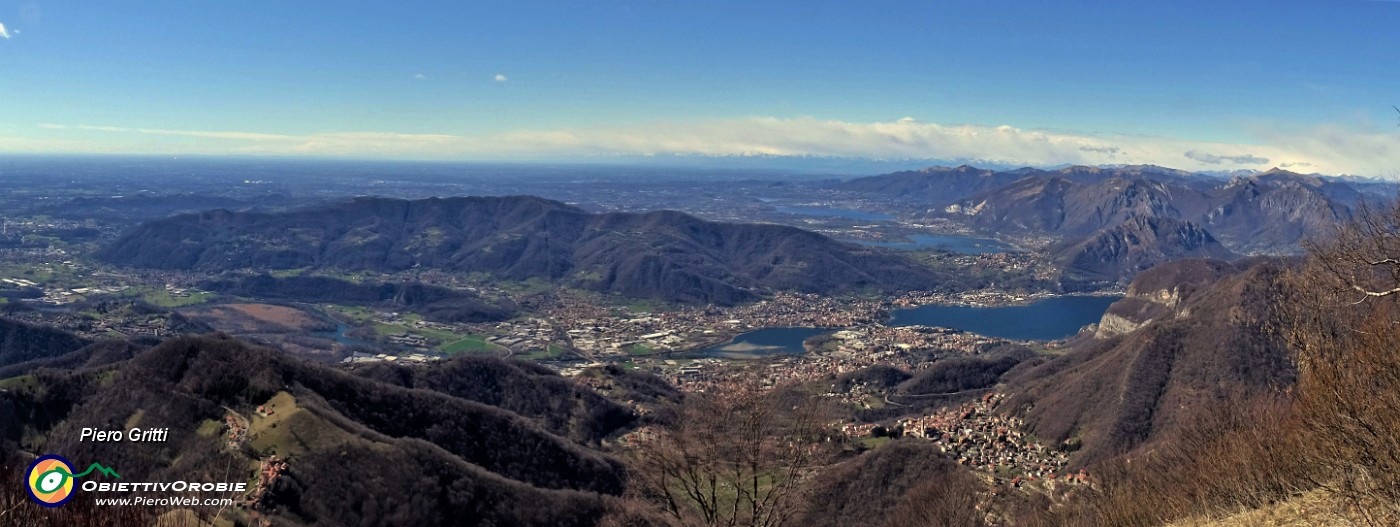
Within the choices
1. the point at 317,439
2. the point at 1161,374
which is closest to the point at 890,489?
the point at 317,439

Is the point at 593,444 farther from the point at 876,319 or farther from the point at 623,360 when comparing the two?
the point at 876,319

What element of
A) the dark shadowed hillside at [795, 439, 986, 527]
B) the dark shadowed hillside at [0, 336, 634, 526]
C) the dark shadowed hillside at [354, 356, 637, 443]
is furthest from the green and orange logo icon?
the dark shadowed hillside at [354, 356, 637, 443]

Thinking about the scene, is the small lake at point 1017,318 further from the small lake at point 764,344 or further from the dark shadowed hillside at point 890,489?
the dark shadowed hillside at point 890,489

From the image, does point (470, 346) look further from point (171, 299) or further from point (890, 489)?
point (890, 489)

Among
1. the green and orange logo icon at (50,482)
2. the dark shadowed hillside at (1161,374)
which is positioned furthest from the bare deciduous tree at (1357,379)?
the dark shadowed hillside at (1161,374)

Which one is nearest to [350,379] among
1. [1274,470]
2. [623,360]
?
[1274,470]

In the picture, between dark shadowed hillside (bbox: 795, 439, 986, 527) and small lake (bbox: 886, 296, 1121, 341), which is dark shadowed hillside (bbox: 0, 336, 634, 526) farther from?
small lake (bbox: 886, 296, 1121, 341)
